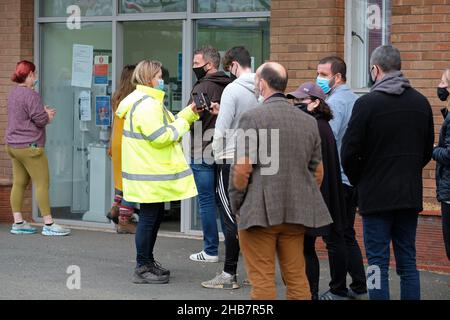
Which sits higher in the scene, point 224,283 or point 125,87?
point 125,87

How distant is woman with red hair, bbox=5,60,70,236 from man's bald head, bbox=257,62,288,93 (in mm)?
4601

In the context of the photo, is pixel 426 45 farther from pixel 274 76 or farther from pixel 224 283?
pixel 274 76

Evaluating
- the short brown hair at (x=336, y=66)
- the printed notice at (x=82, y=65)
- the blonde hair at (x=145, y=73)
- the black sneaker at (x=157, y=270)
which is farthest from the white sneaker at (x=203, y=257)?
the printed notice at (x=82, y=65)

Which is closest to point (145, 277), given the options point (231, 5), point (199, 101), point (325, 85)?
point (199, 101)

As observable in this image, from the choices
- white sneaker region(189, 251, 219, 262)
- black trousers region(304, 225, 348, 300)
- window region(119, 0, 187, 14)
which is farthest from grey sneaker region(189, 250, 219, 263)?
window region(119, 0, 187, 14)

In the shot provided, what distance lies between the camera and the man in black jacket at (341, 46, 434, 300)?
7066mm

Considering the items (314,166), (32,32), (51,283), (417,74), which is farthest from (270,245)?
(32,32)

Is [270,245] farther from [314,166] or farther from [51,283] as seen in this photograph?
[51,283]

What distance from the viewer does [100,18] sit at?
1166 cm

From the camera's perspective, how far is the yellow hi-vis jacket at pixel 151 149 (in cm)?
825

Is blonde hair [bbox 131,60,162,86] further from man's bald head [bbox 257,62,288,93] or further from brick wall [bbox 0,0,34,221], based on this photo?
brick wall [bbox 0,0,34,221]

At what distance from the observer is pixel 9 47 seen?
11.9 meters

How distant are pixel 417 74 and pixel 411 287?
284cm

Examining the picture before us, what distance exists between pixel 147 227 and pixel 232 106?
1257 mm
